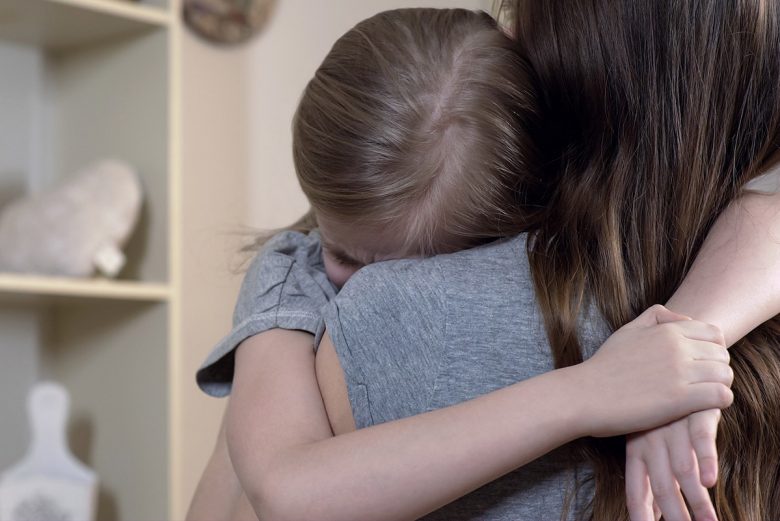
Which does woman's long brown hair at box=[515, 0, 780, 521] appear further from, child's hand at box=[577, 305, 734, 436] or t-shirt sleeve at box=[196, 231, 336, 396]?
t-shirt sleeve at box=[196, 231, 336, 396]

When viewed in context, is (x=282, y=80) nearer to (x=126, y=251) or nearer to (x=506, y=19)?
(x=126, y=251)

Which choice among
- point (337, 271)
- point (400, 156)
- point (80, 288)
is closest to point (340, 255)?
point (337, 271)

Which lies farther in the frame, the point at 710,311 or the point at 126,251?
the point at 126,251

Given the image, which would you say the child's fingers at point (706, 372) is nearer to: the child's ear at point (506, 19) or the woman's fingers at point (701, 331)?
the woman's fingers at point (701, 331)

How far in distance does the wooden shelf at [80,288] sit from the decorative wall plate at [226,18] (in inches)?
28.5

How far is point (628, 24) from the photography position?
2.68ft

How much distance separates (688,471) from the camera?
27.0 inches

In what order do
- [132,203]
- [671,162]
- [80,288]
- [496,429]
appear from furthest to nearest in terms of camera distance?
[132,203]
[80,288]
[671,162]
[496,429]

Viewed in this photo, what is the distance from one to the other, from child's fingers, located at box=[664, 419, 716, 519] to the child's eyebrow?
13.4 inches

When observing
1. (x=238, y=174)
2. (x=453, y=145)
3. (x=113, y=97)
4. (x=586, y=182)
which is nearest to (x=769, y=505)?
(x=586, y=182)

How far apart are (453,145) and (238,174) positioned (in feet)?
5.01

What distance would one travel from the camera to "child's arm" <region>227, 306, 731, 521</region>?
68 centimetres

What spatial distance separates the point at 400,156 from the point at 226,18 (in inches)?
62.7

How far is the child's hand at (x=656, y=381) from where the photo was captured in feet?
2.25
